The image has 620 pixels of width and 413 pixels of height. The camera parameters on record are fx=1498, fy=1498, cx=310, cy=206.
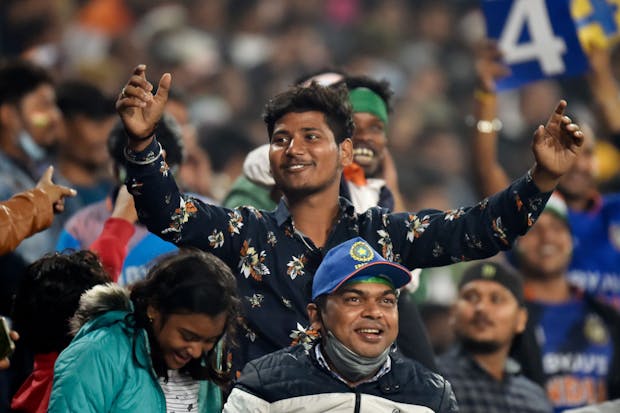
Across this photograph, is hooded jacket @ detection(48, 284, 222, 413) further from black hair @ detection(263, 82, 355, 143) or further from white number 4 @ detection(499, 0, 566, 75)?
white number 4 @ detection(499, 0, 566, 75)

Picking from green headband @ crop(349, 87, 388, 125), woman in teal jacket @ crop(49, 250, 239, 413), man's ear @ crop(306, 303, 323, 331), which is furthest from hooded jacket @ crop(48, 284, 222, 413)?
green headband @ crop(349, 87, 388, 125)

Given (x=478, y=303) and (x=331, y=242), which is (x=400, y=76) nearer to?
(x=478, y=303)

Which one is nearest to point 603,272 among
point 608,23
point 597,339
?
point 597,339

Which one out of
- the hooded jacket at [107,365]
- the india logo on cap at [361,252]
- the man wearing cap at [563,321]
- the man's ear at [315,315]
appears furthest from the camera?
the man wearing cap at [563,321]

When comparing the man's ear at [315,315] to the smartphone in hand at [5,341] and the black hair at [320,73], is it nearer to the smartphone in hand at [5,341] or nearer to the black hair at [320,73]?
the smartphone in hand at [5,341]

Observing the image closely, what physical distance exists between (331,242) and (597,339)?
11.1 ft

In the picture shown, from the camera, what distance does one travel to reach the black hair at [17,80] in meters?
7.80

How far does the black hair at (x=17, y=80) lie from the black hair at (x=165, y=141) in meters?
1.29

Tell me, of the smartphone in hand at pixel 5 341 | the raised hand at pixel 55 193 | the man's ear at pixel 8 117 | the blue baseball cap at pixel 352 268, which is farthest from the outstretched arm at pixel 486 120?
the smartphone in hand at pixel 5 341

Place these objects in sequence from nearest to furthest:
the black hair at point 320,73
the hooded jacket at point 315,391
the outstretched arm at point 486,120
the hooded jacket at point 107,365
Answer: the hooded jacket at point 107,365 → the hooded jacket at point 315,391 → the black hair at point 320,73 → the outstretched arm at point 486,120

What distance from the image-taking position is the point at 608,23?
8.58 m

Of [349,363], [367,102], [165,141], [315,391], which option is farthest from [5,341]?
[367,102]

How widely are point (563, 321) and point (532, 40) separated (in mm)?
1600

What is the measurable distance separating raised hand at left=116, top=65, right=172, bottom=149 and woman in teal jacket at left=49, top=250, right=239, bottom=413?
0.46 m
